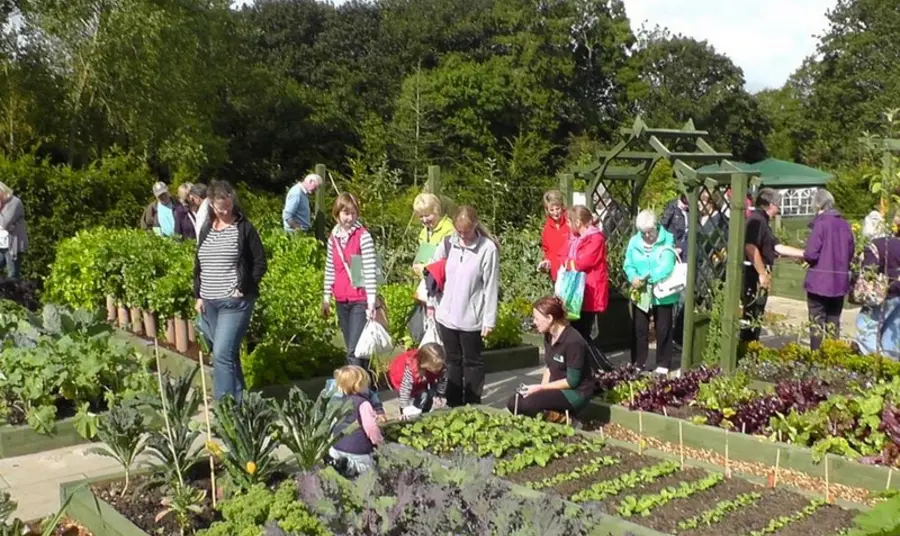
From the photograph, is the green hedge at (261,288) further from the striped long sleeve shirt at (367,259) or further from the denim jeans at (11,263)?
the striped long sleeve shirt at (367,259)

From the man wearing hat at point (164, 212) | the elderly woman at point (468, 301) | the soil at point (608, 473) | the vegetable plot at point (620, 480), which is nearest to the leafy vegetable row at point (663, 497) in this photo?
the vegetable plot at point (620, 480)

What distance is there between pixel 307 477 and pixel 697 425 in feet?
9.48

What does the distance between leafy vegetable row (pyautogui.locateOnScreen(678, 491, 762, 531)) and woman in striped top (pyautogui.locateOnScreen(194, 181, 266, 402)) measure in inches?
126

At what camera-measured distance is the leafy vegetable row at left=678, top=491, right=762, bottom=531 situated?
430 centimetres

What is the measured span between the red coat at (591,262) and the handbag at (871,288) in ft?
6.57

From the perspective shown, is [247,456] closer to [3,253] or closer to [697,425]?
[697,425]

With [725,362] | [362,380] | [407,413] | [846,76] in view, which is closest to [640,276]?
[725,362]

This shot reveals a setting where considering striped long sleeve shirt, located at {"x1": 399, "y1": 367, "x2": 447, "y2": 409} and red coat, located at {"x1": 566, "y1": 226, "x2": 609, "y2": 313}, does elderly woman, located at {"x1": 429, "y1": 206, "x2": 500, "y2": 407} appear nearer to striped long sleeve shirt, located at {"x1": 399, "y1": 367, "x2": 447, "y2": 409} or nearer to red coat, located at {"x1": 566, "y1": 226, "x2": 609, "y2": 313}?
striped long sleeve shirt, located at {"x1": 399, "y1": 367, "x2": 447, "y2": 409}

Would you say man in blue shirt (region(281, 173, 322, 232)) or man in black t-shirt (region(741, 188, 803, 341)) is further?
man in blue shirt (region(281, 173, 322, 232))

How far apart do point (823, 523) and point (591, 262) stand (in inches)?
139

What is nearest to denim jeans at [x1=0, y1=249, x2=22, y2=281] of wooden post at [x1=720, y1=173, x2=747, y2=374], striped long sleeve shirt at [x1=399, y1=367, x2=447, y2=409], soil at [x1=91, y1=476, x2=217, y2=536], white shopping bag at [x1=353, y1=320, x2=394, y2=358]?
white shopping bag at [x1=353, y1=320, x2=394, y2=358]

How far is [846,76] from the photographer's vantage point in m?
40.8

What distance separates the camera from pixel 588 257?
751 cm

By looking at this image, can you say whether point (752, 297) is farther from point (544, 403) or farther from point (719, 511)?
point (719, 511)
